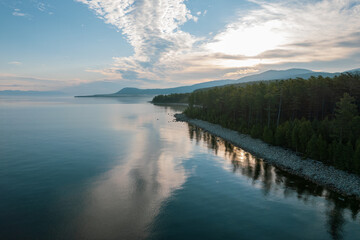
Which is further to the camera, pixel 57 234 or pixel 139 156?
pixel 139 156

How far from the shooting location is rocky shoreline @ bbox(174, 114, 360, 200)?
1265 inches

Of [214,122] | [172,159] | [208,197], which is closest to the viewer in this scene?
[208,197]

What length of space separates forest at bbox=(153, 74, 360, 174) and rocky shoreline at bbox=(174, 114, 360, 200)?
1597mm

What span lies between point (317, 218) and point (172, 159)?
95.9 feet

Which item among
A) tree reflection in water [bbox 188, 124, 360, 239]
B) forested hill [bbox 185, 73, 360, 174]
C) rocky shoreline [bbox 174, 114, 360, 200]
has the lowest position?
tree reflection in water [bbox 188, 124, 360, 239]

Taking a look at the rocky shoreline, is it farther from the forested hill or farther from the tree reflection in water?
the forested hill


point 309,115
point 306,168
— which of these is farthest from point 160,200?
point 309,115

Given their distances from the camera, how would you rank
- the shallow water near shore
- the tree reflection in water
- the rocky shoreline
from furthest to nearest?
1. the rocky shoreline
2. the tree reflection in water
3. the shallow water near shore

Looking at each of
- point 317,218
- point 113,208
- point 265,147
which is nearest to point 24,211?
point 113,208

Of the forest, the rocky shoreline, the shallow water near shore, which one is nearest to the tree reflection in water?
the shallow water near shore

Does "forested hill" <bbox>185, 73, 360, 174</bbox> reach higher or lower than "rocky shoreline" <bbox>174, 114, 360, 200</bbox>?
higher

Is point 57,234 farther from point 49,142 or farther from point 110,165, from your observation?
point 49,142

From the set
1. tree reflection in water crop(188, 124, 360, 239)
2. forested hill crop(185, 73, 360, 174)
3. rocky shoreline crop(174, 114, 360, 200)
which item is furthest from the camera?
forested hill crop(185, 73, 360, 174)

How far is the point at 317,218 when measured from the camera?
82.7 ft
